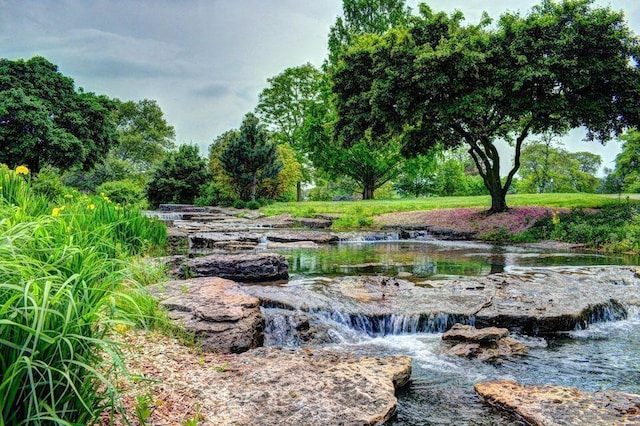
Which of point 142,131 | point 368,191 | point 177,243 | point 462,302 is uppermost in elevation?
point 142,131

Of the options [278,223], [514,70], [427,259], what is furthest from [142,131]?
[427,259]

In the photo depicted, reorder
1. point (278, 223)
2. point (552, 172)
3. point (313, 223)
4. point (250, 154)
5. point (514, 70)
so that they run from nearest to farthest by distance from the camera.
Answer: point (514, 70)
point (278, 223)
point (313, 223)
point (250, 154)
point (552, 172)

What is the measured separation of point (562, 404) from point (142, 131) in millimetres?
61772

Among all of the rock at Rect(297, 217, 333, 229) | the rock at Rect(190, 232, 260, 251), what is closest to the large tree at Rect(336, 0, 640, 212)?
the rock at Rect(297, 217, 333, 229)

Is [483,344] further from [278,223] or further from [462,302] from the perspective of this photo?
[278,223]

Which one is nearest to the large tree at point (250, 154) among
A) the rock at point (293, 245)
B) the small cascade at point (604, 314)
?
the rock at point (293, 245)

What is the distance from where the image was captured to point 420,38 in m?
17.5

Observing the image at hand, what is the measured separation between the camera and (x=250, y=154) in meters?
30.4

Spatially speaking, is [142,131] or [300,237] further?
[142,131]

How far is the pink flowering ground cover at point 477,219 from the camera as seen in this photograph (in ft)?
57.0

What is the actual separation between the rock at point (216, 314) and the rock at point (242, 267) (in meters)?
1.99

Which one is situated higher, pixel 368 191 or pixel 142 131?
pixel 142 131

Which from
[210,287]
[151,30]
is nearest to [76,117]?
[151,30]

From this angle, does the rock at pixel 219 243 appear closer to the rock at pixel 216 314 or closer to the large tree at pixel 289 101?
the rock at pixel 216 314
